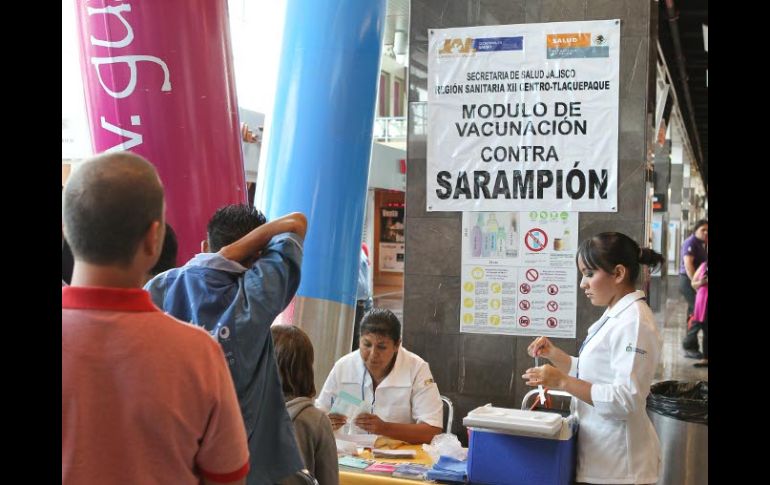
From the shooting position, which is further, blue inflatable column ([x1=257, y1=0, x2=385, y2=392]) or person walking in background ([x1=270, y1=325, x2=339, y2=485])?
blue inflatable column ([x1=257, y1=0, x2=385, y2=392])

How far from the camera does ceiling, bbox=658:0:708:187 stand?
920 cm

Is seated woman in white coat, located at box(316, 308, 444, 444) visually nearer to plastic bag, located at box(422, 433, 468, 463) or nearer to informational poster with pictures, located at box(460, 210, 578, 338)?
plastic bag, located at box(422, 433, 468, 463)

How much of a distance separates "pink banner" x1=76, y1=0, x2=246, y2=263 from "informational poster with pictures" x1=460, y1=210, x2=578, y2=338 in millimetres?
2044

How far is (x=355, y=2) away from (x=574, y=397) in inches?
97.2

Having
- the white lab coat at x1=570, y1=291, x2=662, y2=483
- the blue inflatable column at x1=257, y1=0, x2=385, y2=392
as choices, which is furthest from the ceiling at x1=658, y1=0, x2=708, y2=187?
the white lab coat at x1=570, y1=291, x2=662, y2=483

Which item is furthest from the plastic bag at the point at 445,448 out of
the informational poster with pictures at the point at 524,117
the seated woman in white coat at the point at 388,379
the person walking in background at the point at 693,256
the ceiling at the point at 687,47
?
the person walking in background at the point at 693,256

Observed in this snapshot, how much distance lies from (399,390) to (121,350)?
2.66 m
